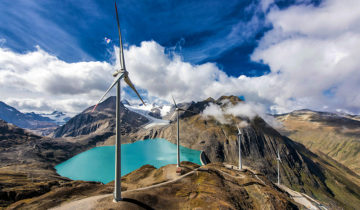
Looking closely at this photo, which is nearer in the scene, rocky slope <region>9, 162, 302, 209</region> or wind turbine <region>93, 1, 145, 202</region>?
wind turbine <region>93, 1, 145, 202</region>

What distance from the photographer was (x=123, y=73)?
39156mm

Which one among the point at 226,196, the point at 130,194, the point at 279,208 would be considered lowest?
the point at 279,208

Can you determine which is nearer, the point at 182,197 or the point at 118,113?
the point at 118,113

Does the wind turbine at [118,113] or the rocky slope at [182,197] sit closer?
the wind turbine at [118,113]

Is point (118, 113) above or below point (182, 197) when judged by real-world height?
above

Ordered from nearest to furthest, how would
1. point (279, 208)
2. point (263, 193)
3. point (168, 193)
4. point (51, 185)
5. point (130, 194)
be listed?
point (130, 194) → point (168, 193) → point (279, 208) → point (263, 193) → point (51, 185)

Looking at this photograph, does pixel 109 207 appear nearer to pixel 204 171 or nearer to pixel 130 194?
pixel 130 194

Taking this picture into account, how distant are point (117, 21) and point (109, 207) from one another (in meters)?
39.9

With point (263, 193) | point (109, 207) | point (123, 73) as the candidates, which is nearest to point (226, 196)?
point (263, 193)

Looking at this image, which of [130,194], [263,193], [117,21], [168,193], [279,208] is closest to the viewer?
[117,21]

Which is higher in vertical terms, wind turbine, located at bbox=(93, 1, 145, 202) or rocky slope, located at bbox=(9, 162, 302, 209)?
wind turbine, located at bbox=(93, 1, 145, 202)

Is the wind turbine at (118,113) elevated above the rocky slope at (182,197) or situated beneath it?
elevated above

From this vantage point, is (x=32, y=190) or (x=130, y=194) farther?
(x=32, y=190)

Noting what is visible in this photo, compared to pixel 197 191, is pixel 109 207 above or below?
above
